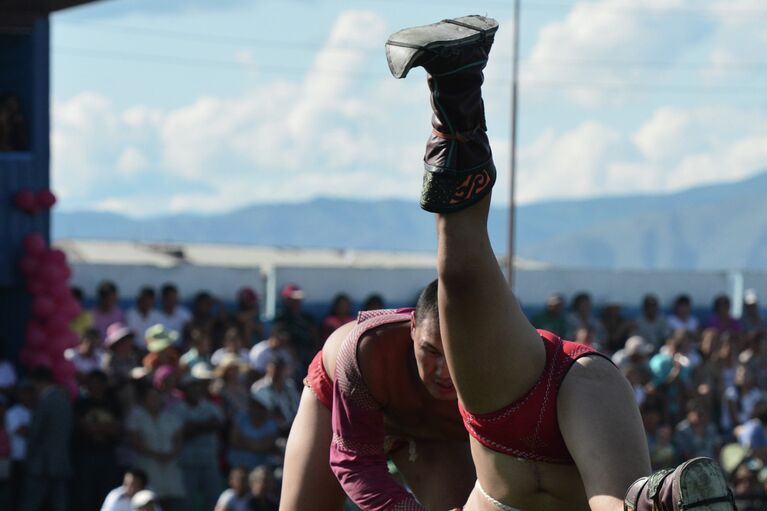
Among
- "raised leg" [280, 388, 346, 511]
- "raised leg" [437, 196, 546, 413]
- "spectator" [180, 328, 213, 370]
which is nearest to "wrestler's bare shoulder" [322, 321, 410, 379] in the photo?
"raised leg" [280, 388, 346, 511]

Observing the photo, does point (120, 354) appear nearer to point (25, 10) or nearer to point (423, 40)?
point (25, 10)

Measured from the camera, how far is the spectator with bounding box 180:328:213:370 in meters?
10.4

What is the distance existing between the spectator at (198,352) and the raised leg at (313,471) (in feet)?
17.7

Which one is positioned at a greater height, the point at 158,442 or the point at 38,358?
the point at 38,358

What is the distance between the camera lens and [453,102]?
11.1 ft

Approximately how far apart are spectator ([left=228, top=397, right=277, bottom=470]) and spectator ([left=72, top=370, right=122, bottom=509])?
0.95 metres

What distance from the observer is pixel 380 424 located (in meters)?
4.43

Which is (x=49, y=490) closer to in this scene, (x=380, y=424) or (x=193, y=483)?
(x=193, y=483)

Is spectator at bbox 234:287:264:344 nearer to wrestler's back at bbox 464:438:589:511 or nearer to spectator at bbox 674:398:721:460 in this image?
spectator at bbox 674:398:721:460

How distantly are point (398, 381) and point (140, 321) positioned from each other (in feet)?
22.4

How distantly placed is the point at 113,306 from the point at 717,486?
8650 mm

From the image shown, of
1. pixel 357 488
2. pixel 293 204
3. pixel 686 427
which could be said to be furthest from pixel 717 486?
pixel 293 204

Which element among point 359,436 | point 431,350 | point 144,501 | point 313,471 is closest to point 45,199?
point 144,501

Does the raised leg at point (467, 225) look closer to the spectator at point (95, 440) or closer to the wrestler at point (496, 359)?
the wrestler at point (496, 359)
